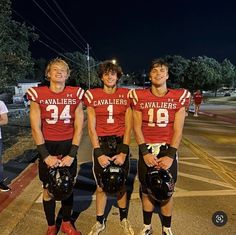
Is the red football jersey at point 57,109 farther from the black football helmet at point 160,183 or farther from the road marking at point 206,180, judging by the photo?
the road marking at point 206,180

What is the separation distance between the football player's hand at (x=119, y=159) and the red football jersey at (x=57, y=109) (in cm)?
56

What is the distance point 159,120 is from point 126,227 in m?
1.43

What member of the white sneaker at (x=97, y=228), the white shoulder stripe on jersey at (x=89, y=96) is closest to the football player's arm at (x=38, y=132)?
the white shoulder stripe on jersey at (x=89, y=96)

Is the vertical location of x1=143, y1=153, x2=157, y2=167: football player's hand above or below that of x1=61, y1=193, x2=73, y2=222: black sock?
above

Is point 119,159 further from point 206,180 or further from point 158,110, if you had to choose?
point 206,180

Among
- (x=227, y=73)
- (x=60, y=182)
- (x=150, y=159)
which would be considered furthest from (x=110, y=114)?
(x=227, y=73)

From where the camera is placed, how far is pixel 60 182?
173 inches

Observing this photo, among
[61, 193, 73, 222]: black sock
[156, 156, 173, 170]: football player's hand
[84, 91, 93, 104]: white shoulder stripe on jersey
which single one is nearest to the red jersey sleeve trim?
[84, 91, 93, 104]: white shoulder stripe on jersey

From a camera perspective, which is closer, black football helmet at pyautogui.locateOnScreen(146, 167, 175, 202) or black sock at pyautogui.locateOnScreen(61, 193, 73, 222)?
black football helmet at pyautogui.locateOnScreen(146, 167, 175, 202)

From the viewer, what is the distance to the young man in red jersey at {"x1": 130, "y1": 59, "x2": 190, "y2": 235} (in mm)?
4457

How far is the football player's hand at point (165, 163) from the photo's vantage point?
4422mm

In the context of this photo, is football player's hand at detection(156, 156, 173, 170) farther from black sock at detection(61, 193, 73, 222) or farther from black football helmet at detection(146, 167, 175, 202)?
black sock at detection(61, 193, 73, 222)

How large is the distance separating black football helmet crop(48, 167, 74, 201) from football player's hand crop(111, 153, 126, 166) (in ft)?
1.74

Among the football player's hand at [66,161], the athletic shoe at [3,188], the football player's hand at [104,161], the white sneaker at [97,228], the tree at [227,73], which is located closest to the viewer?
the football player's hand at [66,161]
